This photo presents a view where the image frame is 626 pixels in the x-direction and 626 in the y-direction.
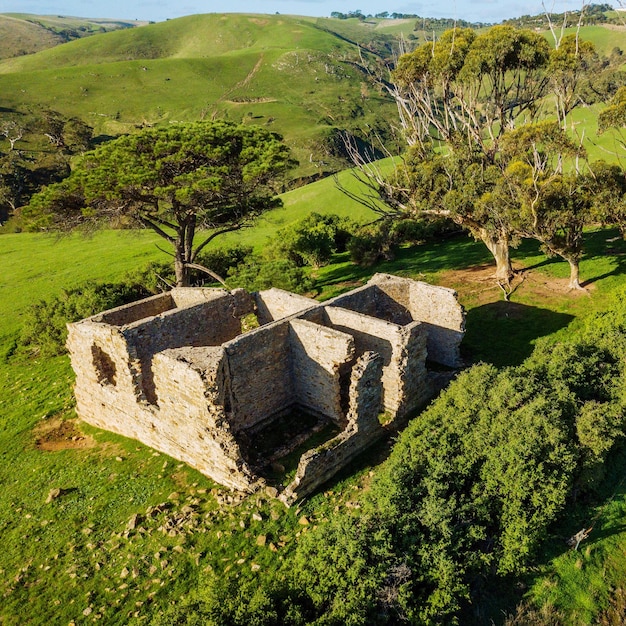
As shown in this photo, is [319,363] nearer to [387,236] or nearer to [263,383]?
[263,383]

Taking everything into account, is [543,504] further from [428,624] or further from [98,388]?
[98,388]

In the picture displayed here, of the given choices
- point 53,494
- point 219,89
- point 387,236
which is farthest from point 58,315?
point 219,89

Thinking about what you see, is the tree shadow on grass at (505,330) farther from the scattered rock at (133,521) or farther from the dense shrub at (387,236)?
the scattered rock at (133,521)

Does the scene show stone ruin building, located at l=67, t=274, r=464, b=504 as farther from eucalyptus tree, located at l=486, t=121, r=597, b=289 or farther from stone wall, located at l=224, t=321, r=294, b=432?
eucalyptus tree, located at l=486, t=121, r=597, b=289

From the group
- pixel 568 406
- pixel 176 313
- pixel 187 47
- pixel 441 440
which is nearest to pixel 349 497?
pixel 441 440

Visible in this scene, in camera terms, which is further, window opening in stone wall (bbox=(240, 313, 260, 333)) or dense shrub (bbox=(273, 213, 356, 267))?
dense shrub (bbox=(273, 213, 356, 267))

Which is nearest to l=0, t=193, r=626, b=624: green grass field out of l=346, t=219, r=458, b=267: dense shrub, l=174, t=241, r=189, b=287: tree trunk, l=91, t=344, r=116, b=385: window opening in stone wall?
l=91, t=344, r=116, b=385: window opening in stone wall
